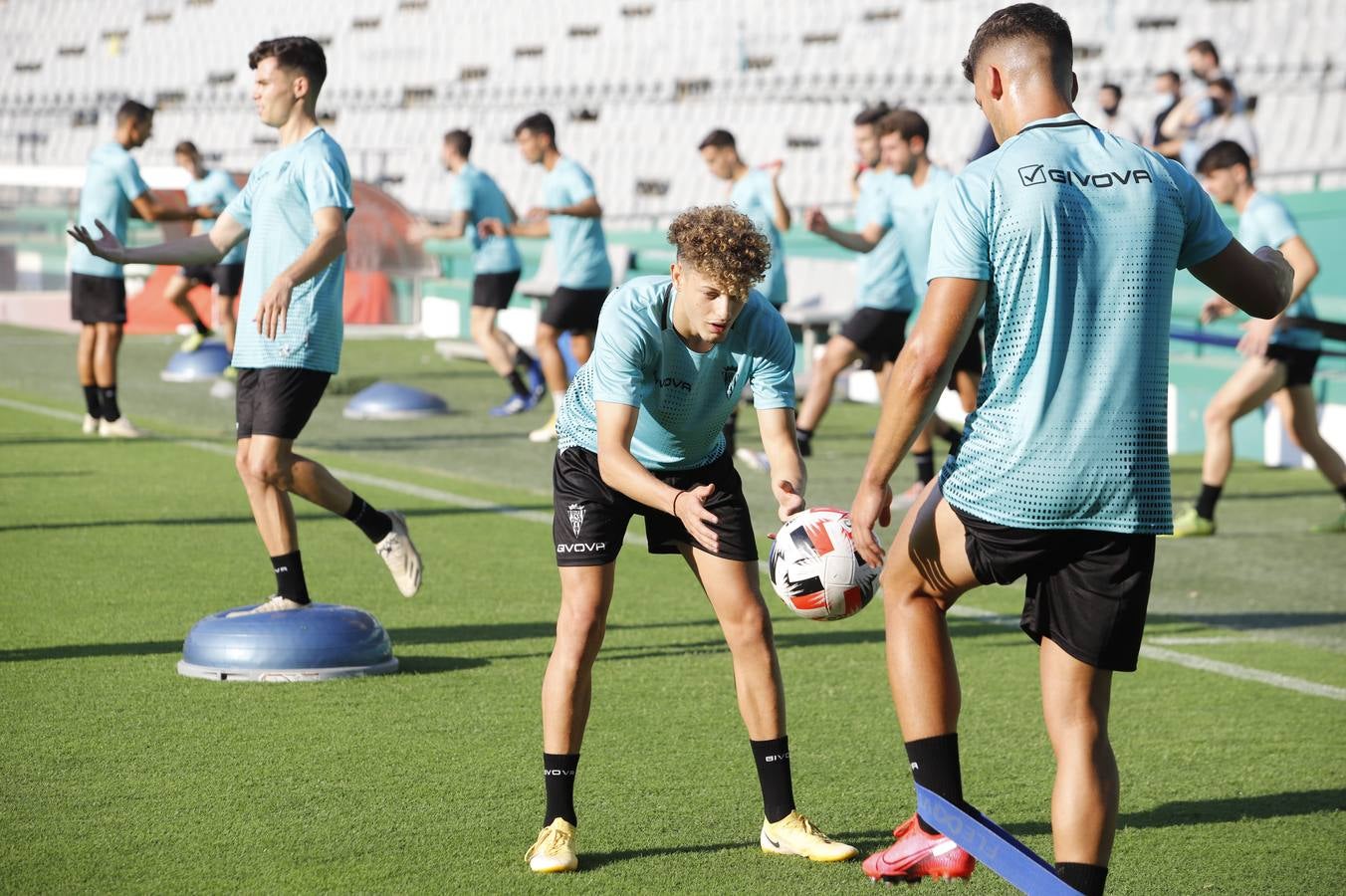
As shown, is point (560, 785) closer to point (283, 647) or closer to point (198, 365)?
point (283, 647)

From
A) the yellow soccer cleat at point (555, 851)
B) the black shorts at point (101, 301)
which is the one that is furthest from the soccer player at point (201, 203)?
the yellow soccer cleat at point (555, 851)

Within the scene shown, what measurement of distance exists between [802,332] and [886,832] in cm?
1419

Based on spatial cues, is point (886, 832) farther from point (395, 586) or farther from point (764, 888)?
point (395, 586)

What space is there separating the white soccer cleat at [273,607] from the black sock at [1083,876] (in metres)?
3.37

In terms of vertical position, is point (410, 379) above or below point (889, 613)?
below

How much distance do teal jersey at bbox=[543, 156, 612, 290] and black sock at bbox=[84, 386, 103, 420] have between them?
148 inches

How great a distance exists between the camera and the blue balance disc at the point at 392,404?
15.6 m

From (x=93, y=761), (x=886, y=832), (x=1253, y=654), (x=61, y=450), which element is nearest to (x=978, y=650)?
(x=1253, y=654)

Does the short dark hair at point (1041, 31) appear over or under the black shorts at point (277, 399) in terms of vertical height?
over

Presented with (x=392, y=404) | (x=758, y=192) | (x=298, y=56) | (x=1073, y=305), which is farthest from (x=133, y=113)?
(x=1073, y=305)

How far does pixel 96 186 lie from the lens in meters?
12.8

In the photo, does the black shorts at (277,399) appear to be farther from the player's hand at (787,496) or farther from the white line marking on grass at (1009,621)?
the white line marking on grass at (1009,621)

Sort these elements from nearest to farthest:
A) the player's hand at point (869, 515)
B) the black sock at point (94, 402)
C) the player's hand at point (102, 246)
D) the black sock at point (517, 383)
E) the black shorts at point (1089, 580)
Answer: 1. the black shorts at point (1089, 580)
2. the player's hand at point (869, 515)
3. the player's hand at point (102, 246)
4. the black sock at point (94, 402)
5. the black sock at point (517, 383)

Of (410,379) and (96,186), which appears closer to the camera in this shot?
(96,186)
